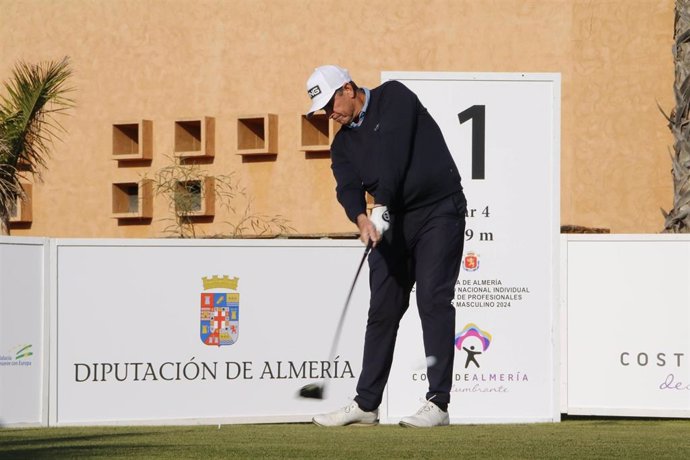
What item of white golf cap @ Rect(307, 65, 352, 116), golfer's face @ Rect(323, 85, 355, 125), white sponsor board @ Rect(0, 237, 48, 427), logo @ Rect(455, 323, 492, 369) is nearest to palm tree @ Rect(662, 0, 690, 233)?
logo @ Rect(455, 323, 492, 369)

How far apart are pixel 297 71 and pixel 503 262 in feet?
46.5

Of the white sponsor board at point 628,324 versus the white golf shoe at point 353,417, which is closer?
the white golf shoe at point 353,417

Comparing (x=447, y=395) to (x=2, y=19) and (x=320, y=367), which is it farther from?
(x=2, y=19)

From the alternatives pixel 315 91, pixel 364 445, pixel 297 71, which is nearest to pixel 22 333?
pixel 315 91

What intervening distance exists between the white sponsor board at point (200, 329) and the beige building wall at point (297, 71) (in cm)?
1146

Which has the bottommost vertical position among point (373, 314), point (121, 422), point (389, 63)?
point (121, 422)

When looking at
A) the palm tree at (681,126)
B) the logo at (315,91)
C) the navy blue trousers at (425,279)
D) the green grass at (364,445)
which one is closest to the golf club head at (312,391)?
the green grass at (364,445)

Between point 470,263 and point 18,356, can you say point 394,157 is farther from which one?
point 18,356

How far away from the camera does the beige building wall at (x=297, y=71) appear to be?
22250 mm

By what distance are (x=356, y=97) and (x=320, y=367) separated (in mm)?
5115

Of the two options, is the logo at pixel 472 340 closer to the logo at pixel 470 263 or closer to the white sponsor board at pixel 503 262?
the white sponsor board at pixel 503 262

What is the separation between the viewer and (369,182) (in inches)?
271

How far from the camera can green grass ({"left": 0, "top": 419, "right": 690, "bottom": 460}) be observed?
576 cm

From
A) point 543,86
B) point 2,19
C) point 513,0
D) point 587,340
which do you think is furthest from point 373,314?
point 2,19
